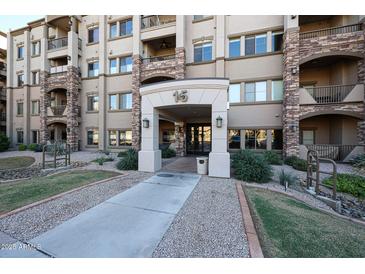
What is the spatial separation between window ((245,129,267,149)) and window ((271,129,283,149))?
560 mm

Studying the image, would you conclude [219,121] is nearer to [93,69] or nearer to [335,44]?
[335,44]

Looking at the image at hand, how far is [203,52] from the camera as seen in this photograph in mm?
14547

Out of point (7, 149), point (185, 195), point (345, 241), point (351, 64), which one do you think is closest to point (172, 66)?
point (185, 195)

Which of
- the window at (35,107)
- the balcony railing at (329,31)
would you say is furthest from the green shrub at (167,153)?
the window at (35,107)

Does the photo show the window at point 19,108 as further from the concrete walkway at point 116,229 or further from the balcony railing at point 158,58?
the concrete walkway at point 116,229

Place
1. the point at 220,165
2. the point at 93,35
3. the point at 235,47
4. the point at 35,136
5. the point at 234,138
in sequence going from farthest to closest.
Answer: the point at 35,136 < the point at 93,35 < the point at 234,138 < the point at 235,47 < the point at 220,165

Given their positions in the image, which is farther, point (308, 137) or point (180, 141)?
point (180, 141)

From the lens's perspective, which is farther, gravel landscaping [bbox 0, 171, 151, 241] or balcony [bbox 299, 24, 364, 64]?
balcony [bbox 299, 24, 364, 64]

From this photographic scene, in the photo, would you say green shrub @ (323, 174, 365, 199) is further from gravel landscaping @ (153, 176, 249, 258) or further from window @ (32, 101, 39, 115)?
window @ (32, 101, 39, 115)

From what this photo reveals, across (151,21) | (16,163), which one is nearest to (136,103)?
(151,21)

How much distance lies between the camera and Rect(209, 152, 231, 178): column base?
7983 mm

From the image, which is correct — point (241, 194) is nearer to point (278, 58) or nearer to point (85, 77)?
point (278, 58)

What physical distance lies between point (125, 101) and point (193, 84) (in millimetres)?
10968

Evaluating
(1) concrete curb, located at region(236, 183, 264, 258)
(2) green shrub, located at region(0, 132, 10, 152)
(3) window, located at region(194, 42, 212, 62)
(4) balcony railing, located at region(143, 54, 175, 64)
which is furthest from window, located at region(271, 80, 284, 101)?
(2) green shrub, located at region(0, 132, 10, 152)
